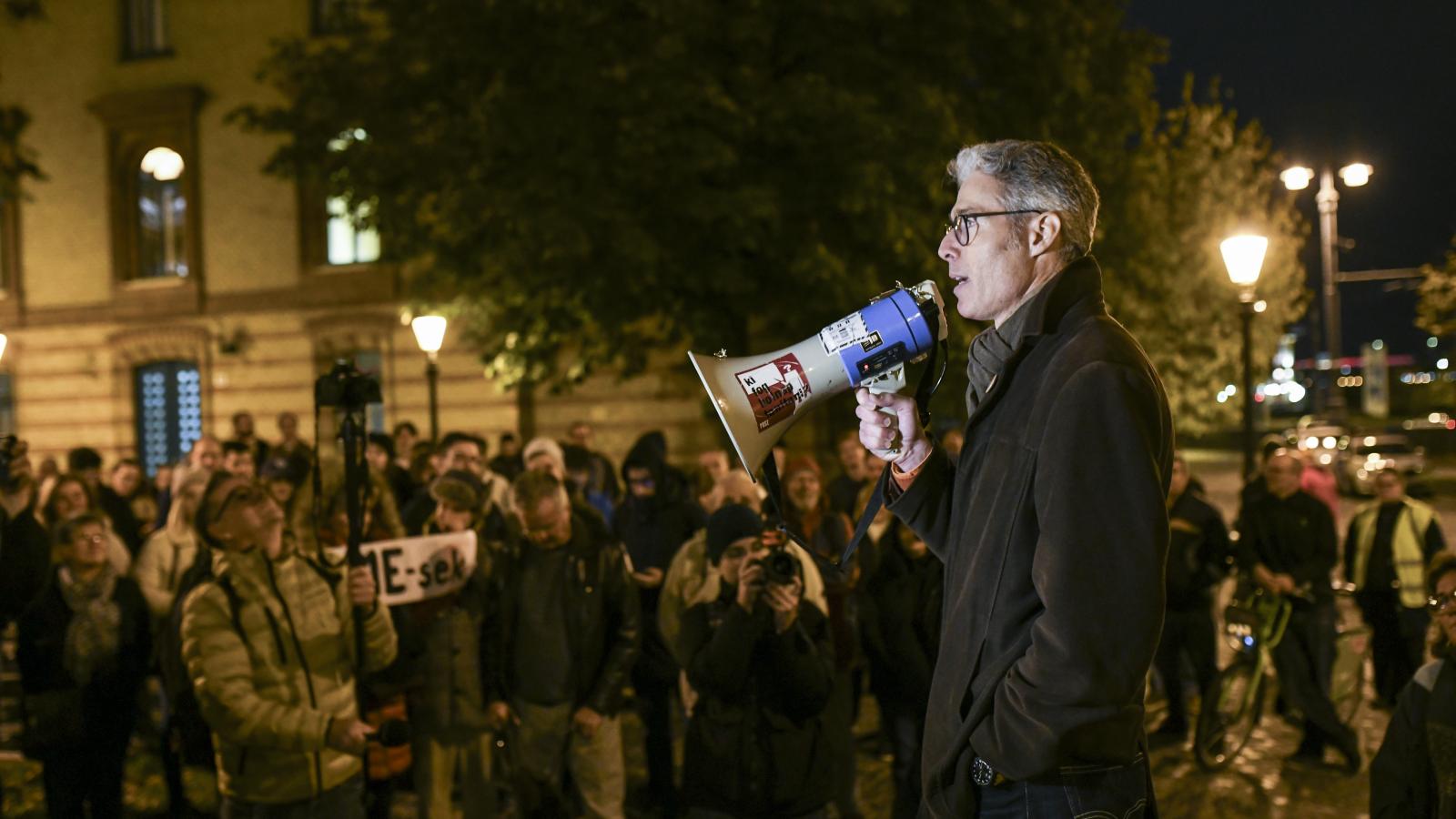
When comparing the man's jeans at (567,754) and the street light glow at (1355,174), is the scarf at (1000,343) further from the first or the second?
the street light glow at (1355,174)

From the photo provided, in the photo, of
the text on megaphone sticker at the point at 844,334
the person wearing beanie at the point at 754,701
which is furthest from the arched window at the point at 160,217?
the text on megaphone sticker at the point at 844,334

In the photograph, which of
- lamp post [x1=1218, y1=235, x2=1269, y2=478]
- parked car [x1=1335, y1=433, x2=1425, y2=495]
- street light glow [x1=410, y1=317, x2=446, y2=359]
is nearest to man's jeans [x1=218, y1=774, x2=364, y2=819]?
lamp post [x1=1218, y1=235, x2=1269, y2=478]

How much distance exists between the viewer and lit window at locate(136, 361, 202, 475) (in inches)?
906

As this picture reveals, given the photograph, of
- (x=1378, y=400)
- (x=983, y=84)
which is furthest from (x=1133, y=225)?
(x=1378, y=400)

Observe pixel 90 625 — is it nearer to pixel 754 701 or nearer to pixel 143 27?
pixel 754 701

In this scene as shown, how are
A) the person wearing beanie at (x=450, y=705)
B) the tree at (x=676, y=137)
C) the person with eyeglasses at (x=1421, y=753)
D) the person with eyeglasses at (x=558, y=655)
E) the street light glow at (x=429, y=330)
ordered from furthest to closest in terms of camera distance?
the street light glow at (x=429, y=330) < the tree at (x=676, y=137) < the person wearing beanie at (x=450, y=705) < the person with eyeglasses at (x=558, y=655) < the person with eyeglasses at (x=1421, y=753)

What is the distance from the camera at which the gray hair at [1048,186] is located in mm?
2348

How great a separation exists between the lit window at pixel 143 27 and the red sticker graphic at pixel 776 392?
24227 millimetres

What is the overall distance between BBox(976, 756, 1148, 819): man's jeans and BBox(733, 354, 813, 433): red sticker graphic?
0.91 meters

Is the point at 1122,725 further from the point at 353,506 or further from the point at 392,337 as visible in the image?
the point at 392,337

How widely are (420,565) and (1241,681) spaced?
17.5ft

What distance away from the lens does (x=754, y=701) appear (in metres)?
4.73

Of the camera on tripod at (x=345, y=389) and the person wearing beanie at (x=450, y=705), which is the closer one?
the camera on tripod at (x=345, y=389)

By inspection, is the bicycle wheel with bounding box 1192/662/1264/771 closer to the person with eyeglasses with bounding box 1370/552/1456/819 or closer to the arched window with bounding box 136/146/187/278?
the person with eyeglasses with bounding box 1370/552/1456/819
